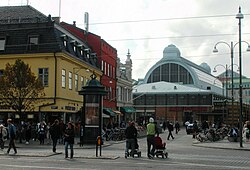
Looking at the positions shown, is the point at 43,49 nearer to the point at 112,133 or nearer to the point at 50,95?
the point at 50,95

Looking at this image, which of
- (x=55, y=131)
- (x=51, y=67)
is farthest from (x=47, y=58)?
(x=55, y=131)

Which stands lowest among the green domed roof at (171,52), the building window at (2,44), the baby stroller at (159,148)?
the baby stroller at (159,148)

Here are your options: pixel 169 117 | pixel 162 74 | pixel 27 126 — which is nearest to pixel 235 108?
pixel 27 126

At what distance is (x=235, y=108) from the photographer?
3762cm

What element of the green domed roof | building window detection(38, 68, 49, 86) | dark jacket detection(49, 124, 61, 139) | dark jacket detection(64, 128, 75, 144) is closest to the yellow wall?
building window detection(38, 68, 49, 86)

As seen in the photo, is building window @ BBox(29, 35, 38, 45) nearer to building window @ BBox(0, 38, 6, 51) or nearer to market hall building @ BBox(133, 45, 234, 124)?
building window @ BBox(0, 38, 6, 51)

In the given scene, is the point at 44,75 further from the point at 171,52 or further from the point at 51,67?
the point at 171,52

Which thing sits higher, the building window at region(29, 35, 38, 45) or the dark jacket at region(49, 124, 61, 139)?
the building window at region(29, 35, 38, 45)

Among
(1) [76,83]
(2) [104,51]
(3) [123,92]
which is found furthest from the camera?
(3) [123,92]

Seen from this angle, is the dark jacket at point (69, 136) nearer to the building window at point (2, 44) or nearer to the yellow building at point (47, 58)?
the yellow building at point (47, 58)

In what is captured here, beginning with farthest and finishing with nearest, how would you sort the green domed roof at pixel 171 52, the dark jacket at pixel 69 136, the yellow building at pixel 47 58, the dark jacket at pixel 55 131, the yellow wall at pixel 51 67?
the green domed roof at pixel 171 52 → the yellow building at pixel 47 58 → the yellow wall at pixel 51 67 → the dark jacket at pixel 55 131 → the dark jacket at pixel 69 136

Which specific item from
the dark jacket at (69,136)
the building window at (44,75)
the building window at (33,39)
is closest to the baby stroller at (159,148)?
the dark jacket at (69,136)

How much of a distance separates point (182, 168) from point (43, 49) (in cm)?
2913

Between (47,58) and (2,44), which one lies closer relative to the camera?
(47,58)
